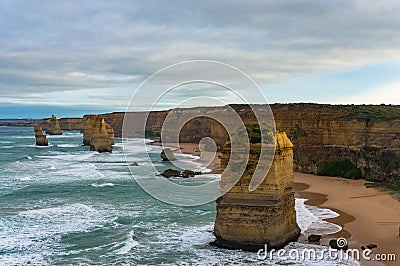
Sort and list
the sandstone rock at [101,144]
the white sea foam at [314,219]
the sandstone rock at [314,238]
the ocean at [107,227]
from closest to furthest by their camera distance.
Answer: the ocean at [107,227] → the sandstone rock at [314,238] → the white sea foam at [314,219] → the sandstone rock at [101,144]

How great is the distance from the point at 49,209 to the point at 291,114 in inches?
1100

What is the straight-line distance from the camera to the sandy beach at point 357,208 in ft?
60.7

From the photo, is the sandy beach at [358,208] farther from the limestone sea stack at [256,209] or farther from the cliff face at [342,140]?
the limestone sea stack at [256,209]

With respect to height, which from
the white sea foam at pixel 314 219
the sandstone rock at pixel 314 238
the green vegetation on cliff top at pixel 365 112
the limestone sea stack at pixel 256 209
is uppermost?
the green vegetation on cliff top at pixel 365 112

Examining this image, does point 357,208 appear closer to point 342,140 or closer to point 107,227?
point 342,140

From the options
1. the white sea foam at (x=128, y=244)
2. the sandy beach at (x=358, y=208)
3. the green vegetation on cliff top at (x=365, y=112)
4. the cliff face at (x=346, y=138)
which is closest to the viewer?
the white sea foam at (x=128, y=244)

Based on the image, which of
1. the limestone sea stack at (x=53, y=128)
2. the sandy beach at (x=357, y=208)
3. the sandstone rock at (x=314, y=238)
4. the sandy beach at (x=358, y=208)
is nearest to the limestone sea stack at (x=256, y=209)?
the sandstone rock at (x=314, y=238)

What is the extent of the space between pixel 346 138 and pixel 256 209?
24.9 meters

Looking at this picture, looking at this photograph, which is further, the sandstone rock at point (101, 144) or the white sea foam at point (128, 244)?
the sandstone rock at point (101, 144)

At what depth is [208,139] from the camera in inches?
3059

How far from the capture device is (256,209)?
16422mm

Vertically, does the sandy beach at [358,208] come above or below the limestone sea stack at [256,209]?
below

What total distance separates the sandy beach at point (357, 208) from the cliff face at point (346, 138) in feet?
5.79

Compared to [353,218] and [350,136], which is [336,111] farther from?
[353,218]
